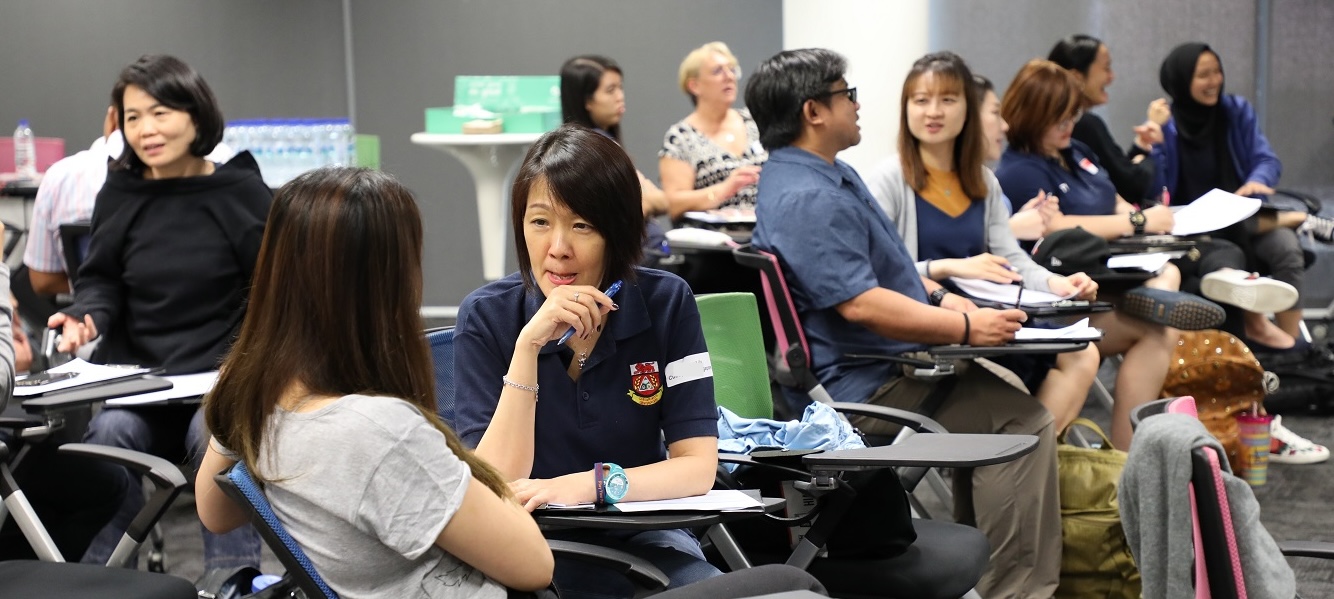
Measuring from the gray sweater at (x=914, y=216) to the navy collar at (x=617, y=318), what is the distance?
158cm

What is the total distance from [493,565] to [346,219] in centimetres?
43

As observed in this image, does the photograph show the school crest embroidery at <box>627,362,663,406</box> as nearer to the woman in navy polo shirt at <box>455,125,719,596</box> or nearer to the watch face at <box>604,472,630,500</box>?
the woman in navy polo shirt at <box>455,125,719,596</box>

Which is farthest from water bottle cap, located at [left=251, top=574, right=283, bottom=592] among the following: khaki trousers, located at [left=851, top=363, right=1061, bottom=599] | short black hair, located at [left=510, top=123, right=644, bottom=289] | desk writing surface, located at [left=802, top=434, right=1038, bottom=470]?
khaki trousers, located at [left=851, top=363, right=1061, bottom=599]

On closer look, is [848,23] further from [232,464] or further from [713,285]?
[232,464]

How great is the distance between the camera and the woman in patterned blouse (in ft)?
16.5

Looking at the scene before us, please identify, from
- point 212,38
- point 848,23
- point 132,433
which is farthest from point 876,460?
point 212,38

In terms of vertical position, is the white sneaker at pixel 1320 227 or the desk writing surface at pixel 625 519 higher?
the desk writing surface at pixel 625 519

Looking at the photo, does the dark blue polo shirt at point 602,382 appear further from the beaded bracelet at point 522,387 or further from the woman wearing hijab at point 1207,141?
the woman wearing hijab at point 1207,141

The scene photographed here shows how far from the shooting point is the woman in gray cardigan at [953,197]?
357cm

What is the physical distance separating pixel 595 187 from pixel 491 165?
5091mm

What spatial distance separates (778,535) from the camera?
237cm

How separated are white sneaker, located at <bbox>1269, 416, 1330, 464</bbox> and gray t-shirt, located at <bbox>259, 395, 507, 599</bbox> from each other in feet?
12.7

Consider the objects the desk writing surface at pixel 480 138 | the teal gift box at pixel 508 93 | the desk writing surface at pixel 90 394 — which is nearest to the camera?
the desk writing surface at pixel 90 394

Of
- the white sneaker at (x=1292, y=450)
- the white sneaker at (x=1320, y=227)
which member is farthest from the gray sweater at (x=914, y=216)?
the white sneaker at (x=1320, y=227)
